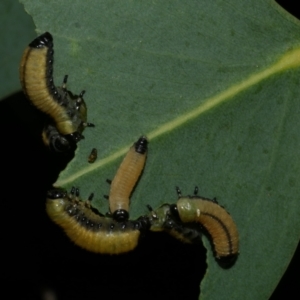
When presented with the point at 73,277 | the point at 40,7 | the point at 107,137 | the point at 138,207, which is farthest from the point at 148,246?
the point at 40,7

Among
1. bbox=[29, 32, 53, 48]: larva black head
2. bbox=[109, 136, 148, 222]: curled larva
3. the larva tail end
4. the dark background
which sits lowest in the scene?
the dark background

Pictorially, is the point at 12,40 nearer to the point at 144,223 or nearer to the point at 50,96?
the point at 50,96

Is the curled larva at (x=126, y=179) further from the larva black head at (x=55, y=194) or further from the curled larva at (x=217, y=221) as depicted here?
the larva black head at (x=55, y=194)

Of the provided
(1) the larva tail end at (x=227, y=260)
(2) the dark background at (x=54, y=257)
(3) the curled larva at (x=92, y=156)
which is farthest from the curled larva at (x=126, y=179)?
(2) the dark background at (x=54, y=257)

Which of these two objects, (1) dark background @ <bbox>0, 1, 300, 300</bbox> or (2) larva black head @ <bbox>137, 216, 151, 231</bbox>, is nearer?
(2) larva black head @ <bbox>137, 216, 151, 231</bbox>

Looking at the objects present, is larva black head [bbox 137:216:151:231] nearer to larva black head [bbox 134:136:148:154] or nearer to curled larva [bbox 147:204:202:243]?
curled larva [bbox 147:204:202:243]

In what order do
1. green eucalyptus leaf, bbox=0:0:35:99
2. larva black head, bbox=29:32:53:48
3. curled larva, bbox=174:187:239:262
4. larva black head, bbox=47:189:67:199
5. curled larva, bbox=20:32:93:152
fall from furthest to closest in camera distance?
1. green eucalyptus leaf, bbox=0:0:35:99
2. larva black head, bbox=47:189:67:199
3. curled larva, bbox=174:187:239:262
4. curled larva, bbox=20:32:93:152
5. larva black head, bbox=29:32:53:48

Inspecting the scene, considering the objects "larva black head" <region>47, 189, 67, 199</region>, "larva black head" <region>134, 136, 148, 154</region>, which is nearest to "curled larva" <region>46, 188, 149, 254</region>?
"larva black head" <region>47, 189, 67, 199</region>

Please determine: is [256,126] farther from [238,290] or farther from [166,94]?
[238,290]
